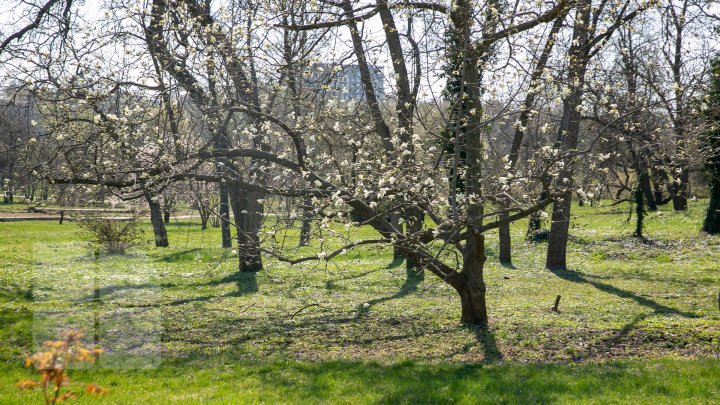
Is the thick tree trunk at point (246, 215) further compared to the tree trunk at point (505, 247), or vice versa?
the tree trunk at point (505, 247)

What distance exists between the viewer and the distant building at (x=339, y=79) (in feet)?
36.8

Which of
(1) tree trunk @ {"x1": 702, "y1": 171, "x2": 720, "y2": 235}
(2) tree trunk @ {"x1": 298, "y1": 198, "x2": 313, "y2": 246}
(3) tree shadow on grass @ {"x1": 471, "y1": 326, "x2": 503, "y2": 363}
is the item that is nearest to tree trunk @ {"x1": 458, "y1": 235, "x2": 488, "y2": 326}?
(3) tree shadow on grass @ {"x1": 471, "y1": 326, "x2": 503, "y2": 363}

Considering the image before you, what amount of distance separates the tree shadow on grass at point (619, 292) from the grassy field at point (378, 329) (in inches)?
1.9

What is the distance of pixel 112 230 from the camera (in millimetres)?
22344

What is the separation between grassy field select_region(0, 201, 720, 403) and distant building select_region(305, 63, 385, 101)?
298cm

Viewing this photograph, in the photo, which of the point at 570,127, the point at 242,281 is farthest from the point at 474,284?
the point at 242,281

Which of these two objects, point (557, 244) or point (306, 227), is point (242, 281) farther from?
point (557, 244)

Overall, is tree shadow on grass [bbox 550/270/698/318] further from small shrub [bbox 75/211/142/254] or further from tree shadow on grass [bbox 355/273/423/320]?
small shrub [bbox 75/211/142/254]

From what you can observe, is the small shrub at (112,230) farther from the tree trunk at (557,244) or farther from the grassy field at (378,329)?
the tree trunk at (557,244)

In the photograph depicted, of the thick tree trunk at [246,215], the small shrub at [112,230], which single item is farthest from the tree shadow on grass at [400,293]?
the small shrub at [112,230]

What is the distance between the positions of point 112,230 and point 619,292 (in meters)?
16.0

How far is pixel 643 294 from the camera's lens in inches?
570

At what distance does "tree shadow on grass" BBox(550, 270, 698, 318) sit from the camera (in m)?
12.4

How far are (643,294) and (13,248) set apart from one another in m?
20.7
